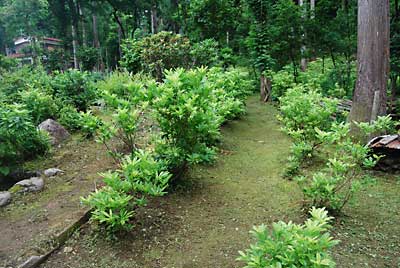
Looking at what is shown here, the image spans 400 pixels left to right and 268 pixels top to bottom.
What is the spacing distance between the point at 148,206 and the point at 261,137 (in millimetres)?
3290

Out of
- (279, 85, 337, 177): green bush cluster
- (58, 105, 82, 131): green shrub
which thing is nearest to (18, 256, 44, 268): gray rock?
(279, 85, 337, 177): green bush cluster

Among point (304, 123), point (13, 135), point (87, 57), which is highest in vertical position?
point (87, 57)

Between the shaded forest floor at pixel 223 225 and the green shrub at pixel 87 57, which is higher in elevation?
the green shrub at pixel 87 57

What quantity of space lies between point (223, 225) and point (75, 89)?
14.0ft

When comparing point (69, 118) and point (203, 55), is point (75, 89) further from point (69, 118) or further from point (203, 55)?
point (203, 55)

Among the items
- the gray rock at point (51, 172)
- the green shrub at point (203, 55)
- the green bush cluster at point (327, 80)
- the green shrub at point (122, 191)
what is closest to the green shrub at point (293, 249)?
the green shrub at point (122, 191)

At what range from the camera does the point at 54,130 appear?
477 cm

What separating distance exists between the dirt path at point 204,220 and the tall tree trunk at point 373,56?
1483 mm

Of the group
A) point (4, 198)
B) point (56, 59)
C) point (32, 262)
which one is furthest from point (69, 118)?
point (56, 59)

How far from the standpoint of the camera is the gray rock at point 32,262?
92.6 inches

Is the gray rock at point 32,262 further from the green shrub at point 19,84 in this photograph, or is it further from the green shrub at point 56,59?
the green shrub at point 56,59

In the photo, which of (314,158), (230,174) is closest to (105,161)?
(230,174)

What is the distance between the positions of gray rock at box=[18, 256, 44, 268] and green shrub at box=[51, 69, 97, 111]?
380 cm

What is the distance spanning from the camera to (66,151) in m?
4.45
